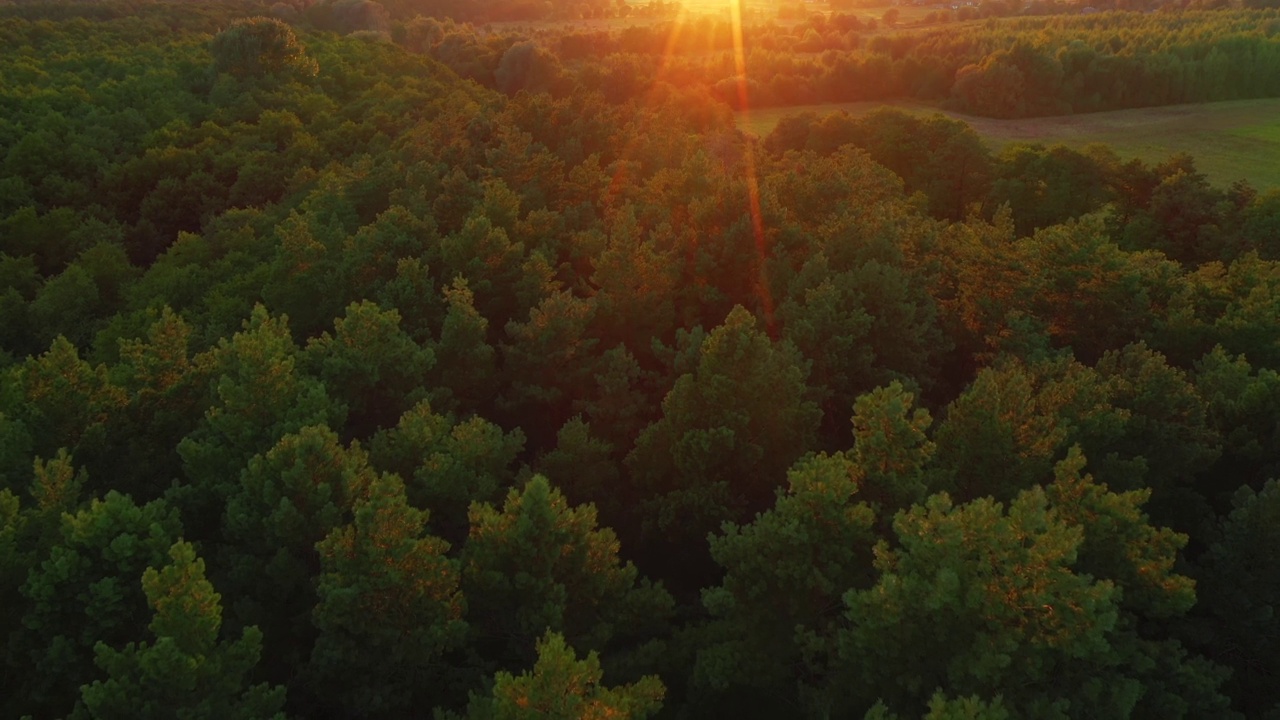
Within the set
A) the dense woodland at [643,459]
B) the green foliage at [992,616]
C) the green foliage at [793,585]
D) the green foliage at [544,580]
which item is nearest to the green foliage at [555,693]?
the dense woodland at [643,459]

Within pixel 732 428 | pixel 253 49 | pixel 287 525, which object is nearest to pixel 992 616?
pixel 732 428

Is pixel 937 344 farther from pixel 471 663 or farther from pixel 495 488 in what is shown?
pixel 471 663

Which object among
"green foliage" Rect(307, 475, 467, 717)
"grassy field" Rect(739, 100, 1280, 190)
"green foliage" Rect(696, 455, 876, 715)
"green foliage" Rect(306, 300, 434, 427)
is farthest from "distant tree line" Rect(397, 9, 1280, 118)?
"green foliage" Rect(307, 475, 467, 717)

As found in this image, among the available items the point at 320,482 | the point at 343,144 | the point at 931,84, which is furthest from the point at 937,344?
the point at 931,84

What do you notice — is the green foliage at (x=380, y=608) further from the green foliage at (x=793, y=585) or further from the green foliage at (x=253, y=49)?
the green foliage at (x=253, y=49)

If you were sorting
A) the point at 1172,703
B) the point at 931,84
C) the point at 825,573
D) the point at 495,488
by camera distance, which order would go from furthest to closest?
the point at 931,84 → the point at 495,488 → the point at 825,573 → the point at 1172,703

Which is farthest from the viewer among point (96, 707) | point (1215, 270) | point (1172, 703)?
point (1215, 270)

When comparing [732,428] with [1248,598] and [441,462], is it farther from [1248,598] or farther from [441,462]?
[1248,598]
